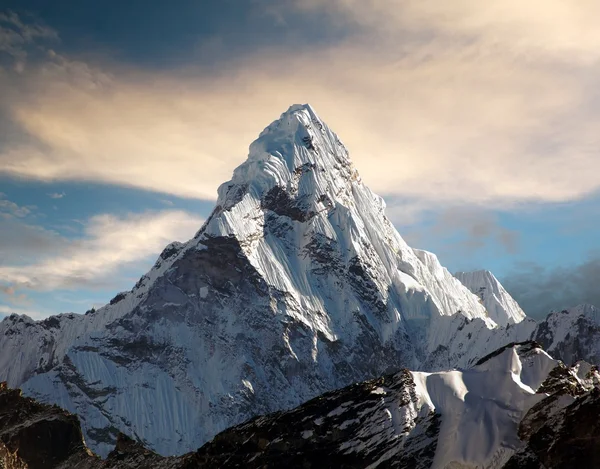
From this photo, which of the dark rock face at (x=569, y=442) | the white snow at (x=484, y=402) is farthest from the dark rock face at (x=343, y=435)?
the dark rock face at (x=569, y=442)

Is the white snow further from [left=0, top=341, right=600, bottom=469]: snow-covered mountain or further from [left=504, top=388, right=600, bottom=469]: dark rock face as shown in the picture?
[left=504, top=388, right=600, bottom=469]: dark rock face

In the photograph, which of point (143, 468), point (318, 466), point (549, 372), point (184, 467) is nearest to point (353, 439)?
point (318, 466)

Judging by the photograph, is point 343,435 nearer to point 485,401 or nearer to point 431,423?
point 431,423

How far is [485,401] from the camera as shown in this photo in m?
125

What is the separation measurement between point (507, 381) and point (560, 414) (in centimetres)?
2395

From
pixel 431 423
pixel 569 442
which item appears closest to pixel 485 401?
pixel 431 423

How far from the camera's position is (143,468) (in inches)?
7849

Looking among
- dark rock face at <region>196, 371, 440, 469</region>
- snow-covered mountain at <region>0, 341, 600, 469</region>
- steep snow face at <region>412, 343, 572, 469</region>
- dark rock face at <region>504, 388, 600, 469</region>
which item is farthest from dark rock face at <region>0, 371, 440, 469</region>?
dark rock face at <region>504, 388, 600, 469</region>

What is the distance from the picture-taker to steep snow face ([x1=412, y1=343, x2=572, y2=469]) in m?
115

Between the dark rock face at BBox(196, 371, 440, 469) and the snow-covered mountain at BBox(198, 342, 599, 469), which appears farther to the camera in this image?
the dark rock face at BBox(196, 371, 440, 469)

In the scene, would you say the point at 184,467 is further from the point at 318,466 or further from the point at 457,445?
the point at 457,445

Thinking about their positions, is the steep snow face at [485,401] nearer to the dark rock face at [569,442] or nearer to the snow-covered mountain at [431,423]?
the snow-covered mountain at [431,423]

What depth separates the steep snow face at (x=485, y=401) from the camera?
11469cm

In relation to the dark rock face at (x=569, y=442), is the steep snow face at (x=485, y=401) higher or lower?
higher
